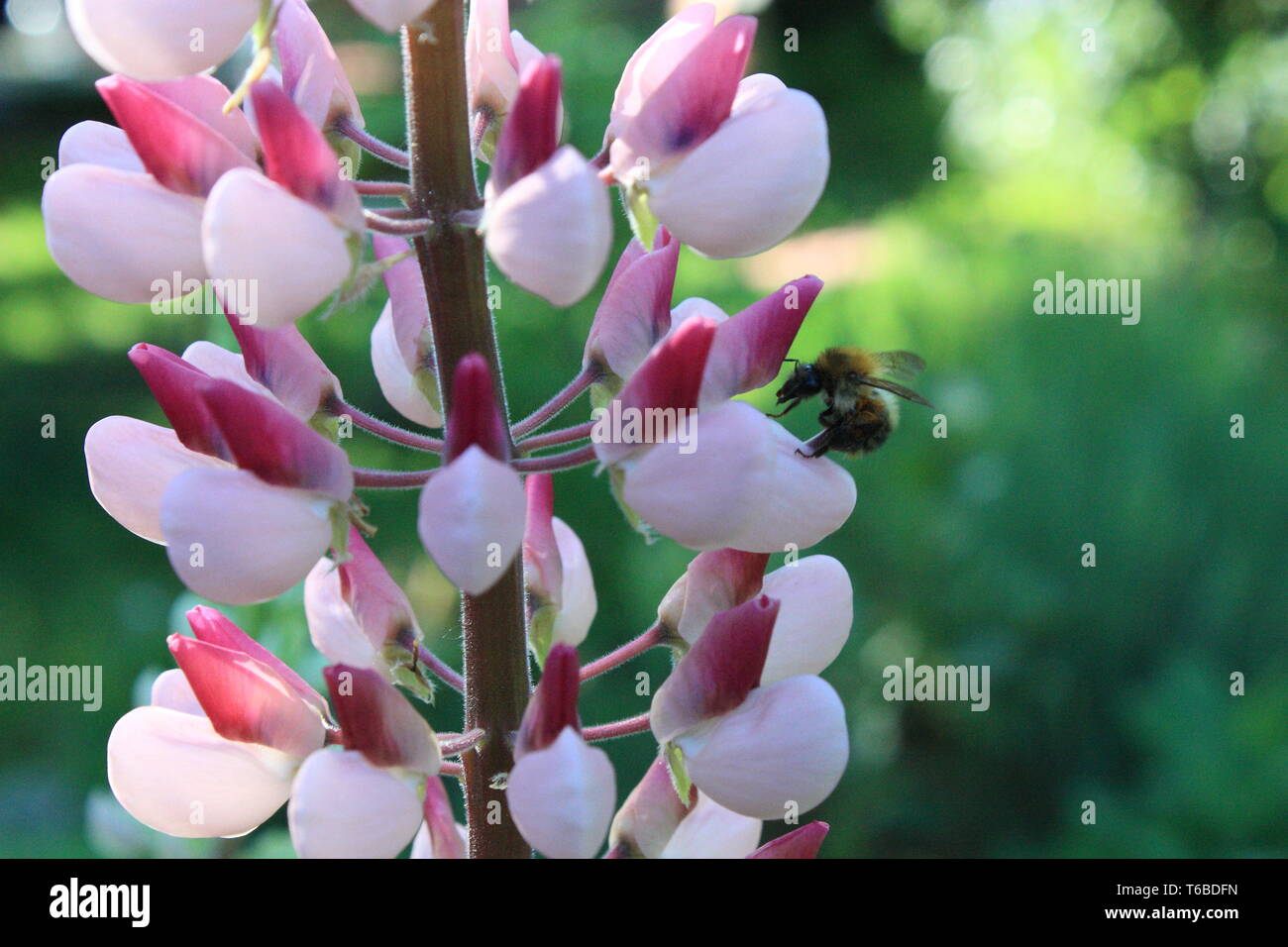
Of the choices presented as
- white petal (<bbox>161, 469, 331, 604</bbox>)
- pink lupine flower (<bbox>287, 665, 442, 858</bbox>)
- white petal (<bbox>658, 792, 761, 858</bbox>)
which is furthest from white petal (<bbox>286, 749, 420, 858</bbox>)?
white petal (<bbox>658, 792, 761, 858</bbox>)

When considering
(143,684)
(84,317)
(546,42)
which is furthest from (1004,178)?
(143,684)

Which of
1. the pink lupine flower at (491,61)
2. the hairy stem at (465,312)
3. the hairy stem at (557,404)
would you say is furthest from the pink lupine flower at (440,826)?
the pink lupine flower at (491,61)

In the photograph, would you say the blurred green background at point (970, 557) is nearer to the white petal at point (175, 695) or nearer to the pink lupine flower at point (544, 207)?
the white petal at point (175, 695)

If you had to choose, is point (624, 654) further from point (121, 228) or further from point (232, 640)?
point (121, 228)

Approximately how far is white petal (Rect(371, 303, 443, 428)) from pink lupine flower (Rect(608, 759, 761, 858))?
0.29 m

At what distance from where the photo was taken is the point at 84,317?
17.4 feet

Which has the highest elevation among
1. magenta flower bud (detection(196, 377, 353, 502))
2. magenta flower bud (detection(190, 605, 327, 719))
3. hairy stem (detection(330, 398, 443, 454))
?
hairy stem (detection(330, 398, 443, 454))

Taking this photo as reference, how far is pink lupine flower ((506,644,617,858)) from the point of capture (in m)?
0.67

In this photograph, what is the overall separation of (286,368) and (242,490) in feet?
0.42

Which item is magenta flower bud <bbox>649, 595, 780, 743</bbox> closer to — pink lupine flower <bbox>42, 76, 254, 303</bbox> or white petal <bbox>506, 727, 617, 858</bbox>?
white petal <bbox>506, 727, 617, 858</bbox>

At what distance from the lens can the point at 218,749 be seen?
763mm

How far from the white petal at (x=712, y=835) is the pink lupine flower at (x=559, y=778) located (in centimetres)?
18

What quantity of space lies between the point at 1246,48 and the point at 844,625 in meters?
8.22
